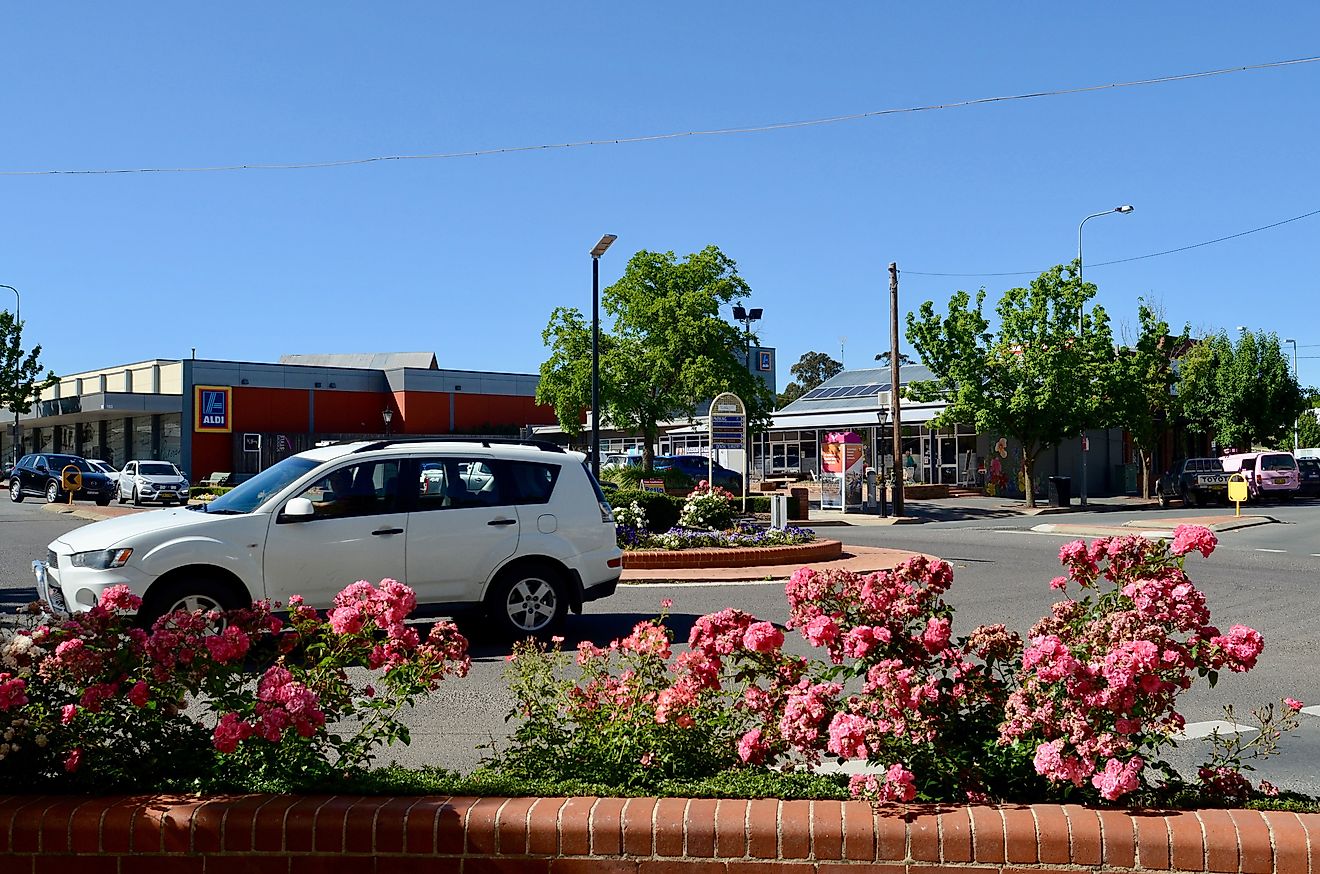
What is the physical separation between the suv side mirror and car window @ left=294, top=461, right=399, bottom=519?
228mm

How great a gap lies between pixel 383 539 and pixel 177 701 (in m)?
5.68


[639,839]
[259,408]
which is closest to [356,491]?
[639,839]

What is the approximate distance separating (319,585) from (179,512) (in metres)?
1.42

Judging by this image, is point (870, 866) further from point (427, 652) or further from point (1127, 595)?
point (427, 652)

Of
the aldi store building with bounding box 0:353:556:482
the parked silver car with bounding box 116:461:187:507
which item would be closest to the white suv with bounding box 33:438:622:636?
the parked silver car with bounding box 116:461:187:507

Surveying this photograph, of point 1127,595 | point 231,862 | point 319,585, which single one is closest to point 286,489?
point 319,585

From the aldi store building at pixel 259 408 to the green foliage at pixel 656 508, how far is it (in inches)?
1236

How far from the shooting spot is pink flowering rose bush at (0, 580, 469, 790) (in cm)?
391

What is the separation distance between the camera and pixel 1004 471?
49.8 metres

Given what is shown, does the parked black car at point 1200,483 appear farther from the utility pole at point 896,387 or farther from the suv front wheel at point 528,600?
the suv front wheel at point 528,600

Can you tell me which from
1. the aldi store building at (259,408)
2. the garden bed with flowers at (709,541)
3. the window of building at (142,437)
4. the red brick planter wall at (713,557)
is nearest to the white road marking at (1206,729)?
the garden bed with flowers at (709,541)

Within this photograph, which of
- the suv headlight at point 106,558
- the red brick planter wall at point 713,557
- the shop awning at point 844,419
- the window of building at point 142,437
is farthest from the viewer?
the window of building at point 142,437

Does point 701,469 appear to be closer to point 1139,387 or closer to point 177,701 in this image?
point 1139,387

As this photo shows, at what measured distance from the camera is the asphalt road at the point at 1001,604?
7.14m
